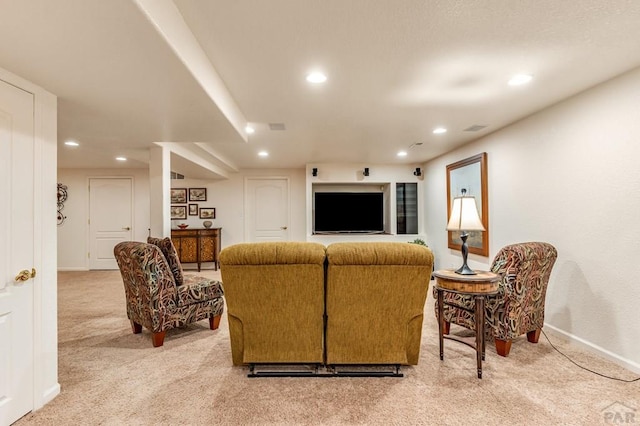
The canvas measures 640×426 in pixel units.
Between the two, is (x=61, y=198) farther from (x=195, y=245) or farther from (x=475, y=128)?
(x=475, y=128)

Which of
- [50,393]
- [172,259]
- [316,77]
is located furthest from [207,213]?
[316,77]

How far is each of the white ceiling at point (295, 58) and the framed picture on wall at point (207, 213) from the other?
148 inches

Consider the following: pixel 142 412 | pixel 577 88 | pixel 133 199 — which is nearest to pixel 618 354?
pixel 577 88

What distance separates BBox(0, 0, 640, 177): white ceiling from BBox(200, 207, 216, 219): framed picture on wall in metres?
3.76

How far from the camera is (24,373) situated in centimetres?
192

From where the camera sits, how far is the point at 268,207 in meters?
7.36

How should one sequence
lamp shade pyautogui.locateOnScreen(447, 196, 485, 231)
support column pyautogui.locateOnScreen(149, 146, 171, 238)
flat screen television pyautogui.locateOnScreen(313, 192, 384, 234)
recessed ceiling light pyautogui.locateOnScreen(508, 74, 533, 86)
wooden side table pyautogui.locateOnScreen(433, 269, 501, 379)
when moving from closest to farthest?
wooden side table pyautogui.locateOnScreen(433, 269, 501, 379), recessed ceiling light pyautogui.locateOnScreen(508, 74, 533, 86), lamp shade pyautogui.locateOnScreen(447, 196, 485, 231), support column pyautogui.locateOnScreen(149, 146, 171, 238), flat screen television pyautogui.locateOnScreen(313, 192, 384, 234)

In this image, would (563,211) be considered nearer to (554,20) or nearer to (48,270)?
(554,20)

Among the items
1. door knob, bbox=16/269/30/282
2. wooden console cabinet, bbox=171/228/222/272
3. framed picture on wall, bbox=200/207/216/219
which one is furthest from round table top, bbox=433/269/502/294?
framed picture on wall, bbox=200/207/216/219

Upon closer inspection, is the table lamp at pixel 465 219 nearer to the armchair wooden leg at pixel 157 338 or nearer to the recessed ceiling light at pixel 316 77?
the recessed ceiling light at pixel 316 77

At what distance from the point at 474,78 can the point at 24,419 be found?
3807 millimetres

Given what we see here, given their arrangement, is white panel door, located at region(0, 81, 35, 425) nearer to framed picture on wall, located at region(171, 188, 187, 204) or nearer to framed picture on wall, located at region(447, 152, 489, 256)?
framed picture on wall, located at region(447, 152, 489, 256)

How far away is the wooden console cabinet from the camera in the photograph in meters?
6.45

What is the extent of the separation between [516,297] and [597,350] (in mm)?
863
